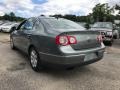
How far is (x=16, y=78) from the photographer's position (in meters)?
4.26

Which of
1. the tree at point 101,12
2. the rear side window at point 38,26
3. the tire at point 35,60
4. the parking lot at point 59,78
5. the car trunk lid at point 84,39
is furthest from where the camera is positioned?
the tree at point 101,12

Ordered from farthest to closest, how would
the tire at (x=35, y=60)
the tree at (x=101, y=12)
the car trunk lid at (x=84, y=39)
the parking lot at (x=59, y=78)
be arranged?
the tree at (x=101, y=12)
the tire at (x=35, y=60)
the car trunk lid at (x=84, y=39)
the parking lot at (x=59, y=78)

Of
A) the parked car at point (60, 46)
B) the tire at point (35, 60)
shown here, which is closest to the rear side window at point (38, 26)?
the parked car at point (60, 46)

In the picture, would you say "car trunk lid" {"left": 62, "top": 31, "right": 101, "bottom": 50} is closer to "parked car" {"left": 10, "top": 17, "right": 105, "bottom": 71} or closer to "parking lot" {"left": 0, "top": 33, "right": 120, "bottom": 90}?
"parked car" {"left": 10, "top": 17, "right": 105, "bottom": 71}

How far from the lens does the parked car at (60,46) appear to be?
3.86 meters

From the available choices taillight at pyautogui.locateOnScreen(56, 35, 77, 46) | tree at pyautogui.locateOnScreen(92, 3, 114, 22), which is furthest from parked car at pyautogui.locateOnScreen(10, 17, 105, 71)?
tree at pyautogui.locateOnScreen(92, 3, 114, 22)

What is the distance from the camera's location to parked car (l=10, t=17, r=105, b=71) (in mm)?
3859

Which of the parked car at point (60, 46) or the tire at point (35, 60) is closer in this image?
the parked car at point (60, 46)

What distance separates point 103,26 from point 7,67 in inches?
299

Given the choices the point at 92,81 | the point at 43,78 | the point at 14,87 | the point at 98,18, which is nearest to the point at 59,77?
the point at 43,78

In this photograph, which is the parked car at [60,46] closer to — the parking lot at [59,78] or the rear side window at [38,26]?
the rear side window at [38,26]

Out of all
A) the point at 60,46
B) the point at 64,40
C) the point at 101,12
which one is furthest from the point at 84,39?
the point at 101,12

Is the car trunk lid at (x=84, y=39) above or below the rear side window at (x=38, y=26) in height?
below

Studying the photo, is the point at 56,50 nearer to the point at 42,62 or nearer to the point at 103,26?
the point at 42,62
